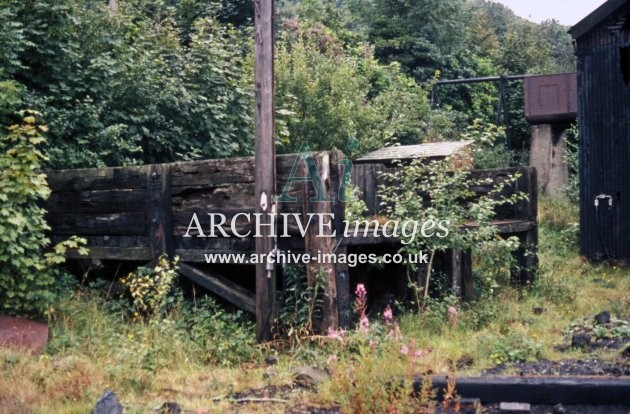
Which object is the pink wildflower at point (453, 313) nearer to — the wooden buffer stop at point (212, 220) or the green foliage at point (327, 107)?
the wooden buffer stop at point (212, 220)

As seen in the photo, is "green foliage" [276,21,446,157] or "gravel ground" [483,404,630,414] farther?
"green foliage" [276,21,446,157]

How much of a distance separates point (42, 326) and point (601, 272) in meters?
8.67

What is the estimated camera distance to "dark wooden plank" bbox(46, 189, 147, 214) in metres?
8.64

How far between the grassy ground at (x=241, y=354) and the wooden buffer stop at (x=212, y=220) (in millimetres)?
489

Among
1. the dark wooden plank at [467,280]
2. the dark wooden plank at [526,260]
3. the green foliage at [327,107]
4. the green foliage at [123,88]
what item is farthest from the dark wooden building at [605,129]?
the green foliage at [123,88]

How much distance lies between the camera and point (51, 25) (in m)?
10.1

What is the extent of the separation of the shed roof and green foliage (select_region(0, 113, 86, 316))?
965 centimetres

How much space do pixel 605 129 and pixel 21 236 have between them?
32.4 feet

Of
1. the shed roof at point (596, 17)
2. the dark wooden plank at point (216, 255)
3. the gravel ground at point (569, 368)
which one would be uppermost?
the shed roof at point (596, 17)

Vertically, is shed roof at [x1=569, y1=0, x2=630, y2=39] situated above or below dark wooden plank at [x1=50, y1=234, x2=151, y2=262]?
above

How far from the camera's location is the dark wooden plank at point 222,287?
25.8ft

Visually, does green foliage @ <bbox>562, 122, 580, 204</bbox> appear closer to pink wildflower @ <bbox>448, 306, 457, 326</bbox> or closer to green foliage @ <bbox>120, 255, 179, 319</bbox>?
pink wildflower @ <bbox>448, 306, 457, 326</bbox>

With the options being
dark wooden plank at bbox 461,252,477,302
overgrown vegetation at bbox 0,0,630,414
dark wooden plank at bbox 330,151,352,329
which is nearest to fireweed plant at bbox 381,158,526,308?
overgrown vegetation at bbox 0,0,630,414

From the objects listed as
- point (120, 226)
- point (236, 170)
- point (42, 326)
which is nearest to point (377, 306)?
point (236, 170)
